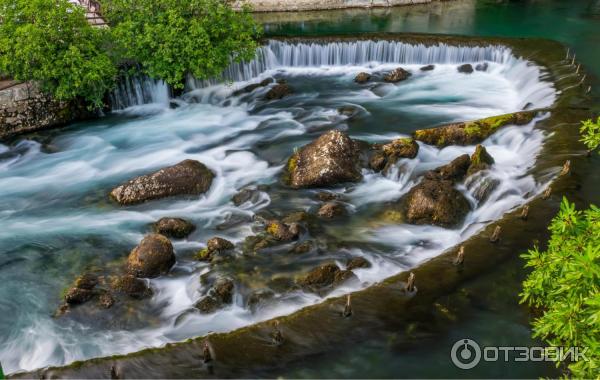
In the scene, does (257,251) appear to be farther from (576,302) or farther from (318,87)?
(318,87)

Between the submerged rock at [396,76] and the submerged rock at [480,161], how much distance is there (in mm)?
9664

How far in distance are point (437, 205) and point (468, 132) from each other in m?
4.90

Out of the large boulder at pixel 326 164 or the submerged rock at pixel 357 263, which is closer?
the submerged rock at pixel 357 263

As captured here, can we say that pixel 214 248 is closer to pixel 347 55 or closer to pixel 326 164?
pixel 326 164

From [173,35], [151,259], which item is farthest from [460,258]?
[173,35]

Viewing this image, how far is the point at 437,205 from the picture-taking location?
12.7 metres

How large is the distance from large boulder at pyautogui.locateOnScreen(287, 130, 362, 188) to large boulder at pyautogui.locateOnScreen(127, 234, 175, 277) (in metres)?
4.82

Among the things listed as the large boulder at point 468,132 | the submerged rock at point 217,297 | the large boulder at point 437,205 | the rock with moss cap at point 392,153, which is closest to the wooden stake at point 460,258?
the large boulder at point 437,205

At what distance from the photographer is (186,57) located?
19.7 m

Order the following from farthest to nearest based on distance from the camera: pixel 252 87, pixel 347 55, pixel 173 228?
pixel 347 55
pixel 252 87
pixel 173 228

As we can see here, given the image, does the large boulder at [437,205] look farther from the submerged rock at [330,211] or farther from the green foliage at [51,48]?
the green foliage at [51,48]

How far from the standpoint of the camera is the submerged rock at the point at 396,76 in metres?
23.4

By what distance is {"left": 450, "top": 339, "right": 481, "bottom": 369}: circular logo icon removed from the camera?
26.4ft

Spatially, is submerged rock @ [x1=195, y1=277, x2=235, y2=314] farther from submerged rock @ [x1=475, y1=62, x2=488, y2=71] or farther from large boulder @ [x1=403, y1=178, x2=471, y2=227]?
submerged rock @ [x1=475, y1=62, x2=488, y2=71]
